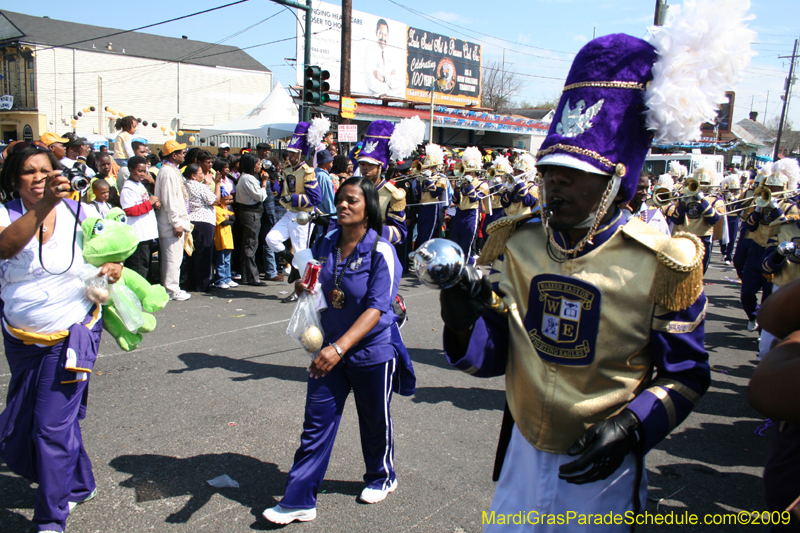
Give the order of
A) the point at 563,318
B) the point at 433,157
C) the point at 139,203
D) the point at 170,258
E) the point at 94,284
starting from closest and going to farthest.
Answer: the point at 563,318, the point at 94,284, the point at 139,203, the point at 170,258, the point at 433,157

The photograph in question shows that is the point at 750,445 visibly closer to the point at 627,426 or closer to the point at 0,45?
the point at 627,426

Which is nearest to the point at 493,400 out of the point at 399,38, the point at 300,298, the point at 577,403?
the point at 300,298

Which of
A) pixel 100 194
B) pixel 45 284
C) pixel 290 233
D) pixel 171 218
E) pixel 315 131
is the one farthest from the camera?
pixel 315 131

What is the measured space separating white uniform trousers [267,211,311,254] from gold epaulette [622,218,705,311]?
23.8ft

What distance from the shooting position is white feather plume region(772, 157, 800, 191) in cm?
816

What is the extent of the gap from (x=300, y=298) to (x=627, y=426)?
2144mm

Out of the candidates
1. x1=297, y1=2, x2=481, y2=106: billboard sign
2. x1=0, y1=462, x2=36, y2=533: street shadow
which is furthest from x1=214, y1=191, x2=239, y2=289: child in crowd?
x1=297, y1=2, x2=481, y2=106: billboard sign

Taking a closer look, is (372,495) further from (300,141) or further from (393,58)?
(393,58)

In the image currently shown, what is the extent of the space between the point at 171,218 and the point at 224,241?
125cm

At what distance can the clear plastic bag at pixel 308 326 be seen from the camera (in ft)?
10.6

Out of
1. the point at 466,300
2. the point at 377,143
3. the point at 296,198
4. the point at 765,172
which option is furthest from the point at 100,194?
the point at 765,172

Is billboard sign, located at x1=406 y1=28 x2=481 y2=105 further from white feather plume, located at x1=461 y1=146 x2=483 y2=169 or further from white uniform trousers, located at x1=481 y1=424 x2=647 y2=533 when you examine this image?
white uniform trousers, located at x1=481 y1=424 x2=647 y2=533

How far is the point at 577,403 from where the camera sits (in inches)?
71.6

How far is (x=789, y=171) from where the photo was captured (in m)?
8.27
